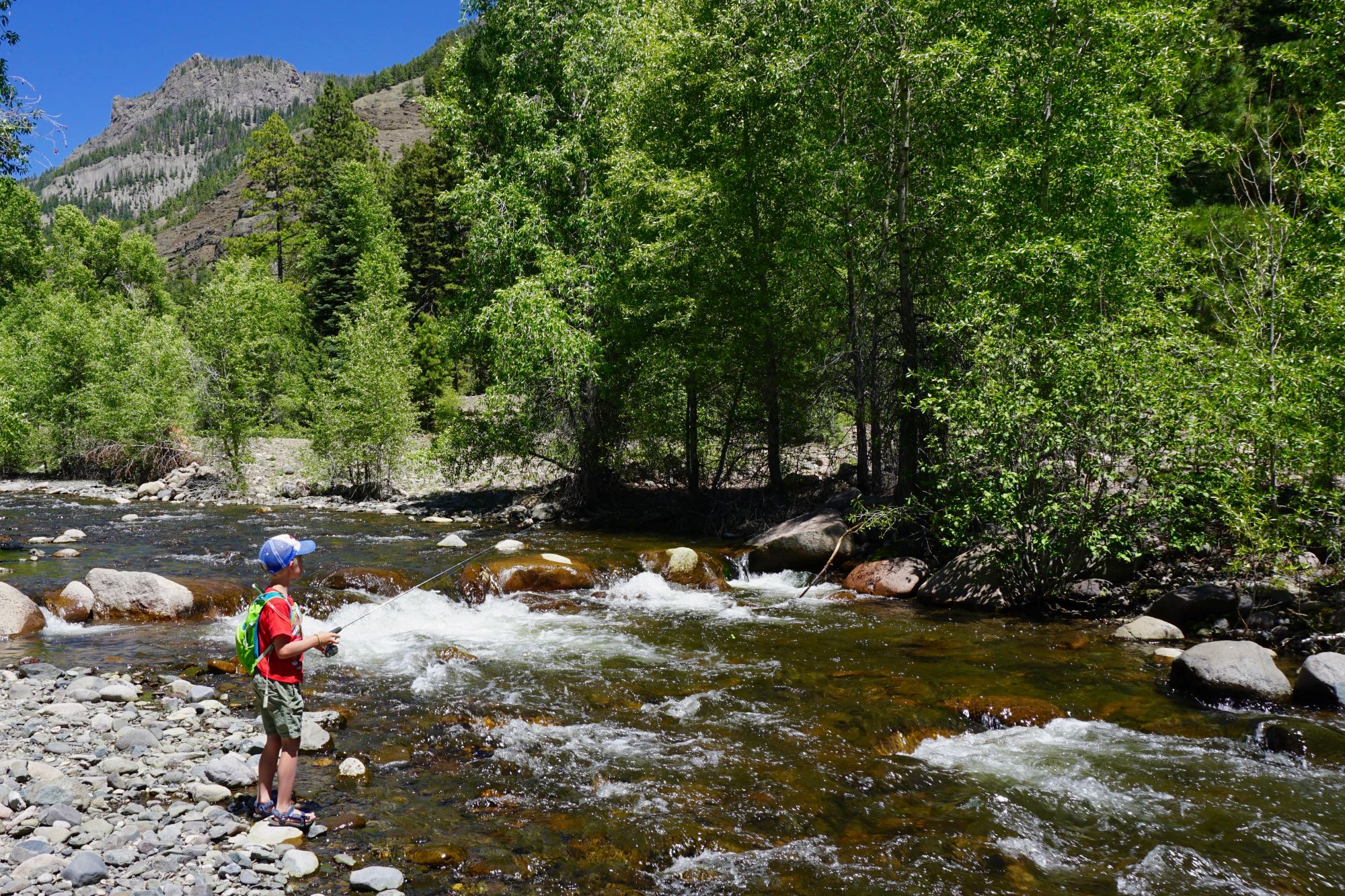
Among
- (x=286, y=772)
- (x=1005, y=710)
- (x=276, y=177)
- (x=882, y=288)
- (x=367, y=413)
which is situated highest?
(x=276, y=177)

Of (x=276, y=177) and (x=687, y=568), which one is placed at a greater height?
(x=276, y=177)

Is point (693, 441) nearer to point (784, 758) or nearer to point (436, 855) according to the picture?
point (784, 758)

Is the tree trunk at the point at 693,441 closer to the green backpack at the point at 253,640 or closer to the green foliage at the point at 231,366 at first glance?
the green backpack at the point at 253,640

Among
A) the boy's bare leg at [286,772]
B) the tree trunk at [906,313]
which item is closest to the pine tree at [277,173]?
the tree trunk at [906,313]

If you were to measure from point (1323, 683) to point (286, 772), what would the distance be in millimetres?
9566

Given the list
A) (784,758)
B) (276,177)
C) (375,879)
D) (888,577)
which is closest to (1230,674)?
(784,758)

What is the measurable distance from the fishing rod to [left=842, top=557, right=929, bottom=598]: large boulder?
684cm

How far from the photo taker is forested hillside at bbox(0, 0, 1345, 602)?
10.8 m

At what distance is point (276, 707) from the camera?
530 centimetres

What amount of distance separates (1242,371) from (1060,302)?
9.81 feet

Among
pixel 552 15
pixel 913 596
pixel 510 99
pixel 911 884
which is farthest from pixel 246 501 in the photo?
pixel 911 884

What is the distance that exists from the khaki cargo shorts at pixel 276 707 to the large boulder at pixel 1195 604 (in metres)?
10.8

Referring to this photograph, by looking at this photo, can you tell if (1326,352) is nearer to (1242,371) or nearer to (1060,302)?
(1242,371)

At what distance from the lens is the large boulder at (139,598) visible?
1110 centimetres
